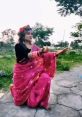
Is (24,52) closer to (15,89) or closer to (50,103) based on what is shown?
(15,89)

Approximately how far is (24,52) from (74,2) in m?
23.2

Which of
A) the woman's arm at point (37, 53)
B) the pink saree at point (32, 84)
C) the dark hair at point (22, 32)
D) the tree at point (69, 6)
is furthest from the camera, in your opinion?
the tree at point (69, 6)

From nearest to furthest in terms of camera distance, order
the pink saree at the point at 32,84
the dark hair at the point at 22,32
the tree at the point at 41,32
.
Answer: the pink saree at the point at 32,84 < the dark hair at the point at 22,32 < the tree at the point at 41,32

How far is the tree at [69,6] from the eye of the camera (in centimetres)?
2592

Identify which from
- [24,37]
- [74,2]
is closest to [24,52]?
[24,37]

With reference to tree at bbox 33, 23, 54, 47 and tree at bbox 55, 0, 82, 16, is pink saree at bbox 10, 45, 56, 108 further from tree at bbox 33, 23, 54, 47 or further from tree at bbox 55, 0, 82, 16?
tree at bbox 33, 23, 54, 47

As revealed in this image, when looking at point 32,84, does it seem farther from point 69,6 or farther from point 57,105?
point 69,6

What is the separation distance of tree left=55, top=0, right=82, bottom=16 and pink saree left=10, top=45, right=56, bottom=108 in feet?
74.4

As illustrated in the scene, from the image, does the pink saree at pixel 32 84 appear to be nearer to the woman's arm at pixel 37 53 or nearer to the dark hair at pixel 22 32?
the woman's arm at pixel 37 53

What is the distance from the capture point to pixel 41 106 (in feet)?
13.5

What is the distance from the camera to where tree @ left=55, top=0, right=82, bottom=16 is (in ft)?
85.0

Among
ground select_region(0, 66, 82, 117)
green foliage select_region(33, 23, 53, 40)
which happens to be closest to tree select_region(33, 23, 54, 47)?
green foliage select_region(33, 23, 53, 40)

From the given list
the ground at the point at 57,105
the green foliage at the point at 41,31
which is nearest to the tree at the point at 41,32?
the green foliage at the point at 41,31

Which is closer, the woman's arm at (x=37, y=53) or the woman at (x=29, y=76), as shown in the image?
the woman's arm at (x=37, y=53)
